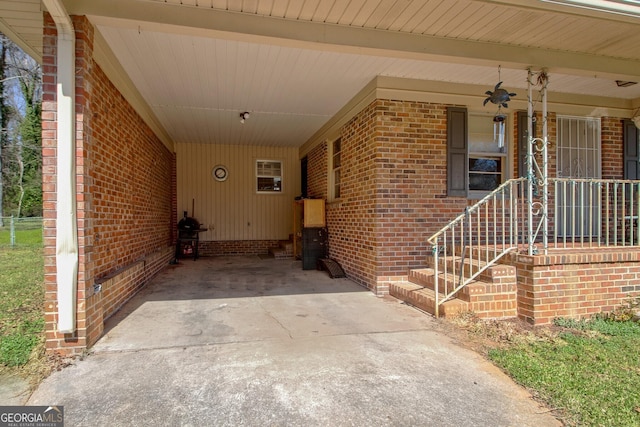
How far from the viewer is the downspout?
120 inches

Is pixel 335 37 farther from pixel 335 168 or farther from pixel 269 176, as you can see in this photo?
pixel 269 176

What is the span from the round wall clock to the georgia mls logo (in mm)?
8343

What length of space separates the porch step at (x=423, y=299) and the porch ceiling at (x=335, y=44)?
286 cm

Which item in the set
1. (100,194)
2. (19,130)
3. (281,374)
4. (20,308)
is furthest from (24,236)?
(281,374)

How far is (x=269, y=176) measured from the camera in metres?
10.8

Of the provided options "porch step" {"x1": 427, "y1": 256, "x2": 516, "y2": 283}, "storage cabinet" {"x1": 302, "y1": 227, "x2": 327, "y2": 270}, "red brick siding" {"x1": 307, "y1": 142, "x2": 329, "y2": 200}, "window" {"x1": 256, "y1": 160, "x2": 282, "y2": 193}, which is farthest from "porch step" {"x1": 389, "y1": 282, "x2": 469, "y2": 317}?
"window" {"x1": 256, "y1": 160, "x2": 282, "y2": 193}

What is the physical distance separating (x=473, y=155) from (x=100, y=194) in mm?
5366

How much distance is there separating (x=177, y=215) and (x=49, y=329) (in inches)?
285

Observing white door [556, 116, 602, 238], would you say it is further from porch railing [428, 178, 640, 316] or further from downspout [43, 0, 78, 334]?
downspout [43, 0, 78, 334]

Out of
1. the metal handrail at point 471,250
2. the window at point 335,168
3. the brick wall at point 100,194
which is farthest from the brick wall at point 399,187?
the brick wall at point 100,194

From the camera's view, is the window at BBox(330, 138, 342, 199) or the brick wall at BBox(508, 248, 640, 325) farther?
the window at BBox(330, 138, 342, 199)

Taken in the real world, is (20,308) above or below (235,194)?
below

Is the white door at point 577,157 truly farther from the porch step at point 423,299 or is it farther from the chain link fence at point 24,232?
the chain link fence at point 24,232

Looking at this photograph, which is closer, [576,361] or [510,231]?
[576,361]
